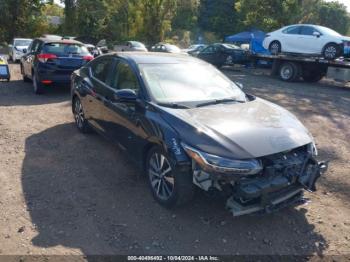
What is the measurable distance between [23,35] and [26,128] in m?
32.9

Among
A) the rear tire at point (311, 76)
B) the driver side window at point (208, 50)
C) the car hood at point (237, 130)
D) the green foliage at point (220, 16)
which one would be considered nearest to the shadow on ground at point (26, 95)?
the car hood at point (237, 130)

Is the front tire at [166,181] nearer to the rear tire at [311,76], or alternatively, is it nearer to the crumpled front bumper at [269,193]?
the crumpled front bumper at [269,193]

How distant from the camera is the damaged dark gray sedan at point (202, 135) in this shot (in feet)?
11.4

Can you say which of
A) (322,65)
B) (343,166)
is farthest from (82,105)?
(322,65)

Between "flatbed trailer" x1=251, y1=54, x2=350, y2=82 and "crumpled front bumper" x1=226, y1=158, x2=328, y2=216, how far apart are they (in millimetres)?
11424

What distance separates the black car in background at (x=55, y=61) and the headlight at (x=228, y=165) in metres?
7.77

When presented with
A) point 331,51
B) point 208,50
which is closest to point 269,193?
point 331,51

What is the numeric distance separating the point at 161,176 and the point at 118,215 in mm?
652

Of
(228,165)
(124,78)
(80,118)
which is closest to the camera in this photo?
(228,165)

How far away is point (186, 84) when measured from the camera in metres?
4.73

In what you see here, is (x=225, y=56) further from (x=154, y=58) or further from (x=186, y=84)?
(x=186, y=84)

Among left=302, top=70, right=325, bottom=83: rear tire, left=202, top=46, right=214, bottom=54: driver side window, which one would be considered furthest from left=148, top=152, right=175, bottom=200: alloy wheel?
left=202, top=46, right=214, bottom=54: driver side window

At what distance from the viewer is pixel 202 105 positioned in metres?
4.37

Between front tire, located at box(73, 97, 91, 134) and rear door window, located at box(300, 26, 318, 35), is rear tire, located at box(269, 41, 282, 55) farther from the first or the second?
front tire, located at box(73, 97, 91, 134)
